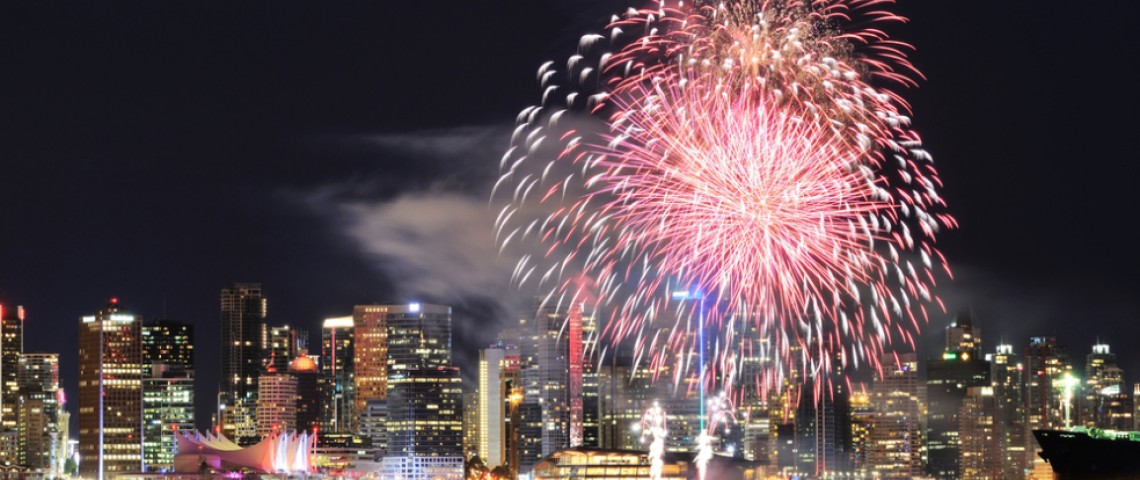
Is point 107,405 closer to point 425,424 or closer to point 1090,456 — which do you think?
point 425,424

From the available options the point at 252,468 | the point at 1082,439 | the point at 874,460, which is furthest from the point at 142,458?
the point at 1082,439

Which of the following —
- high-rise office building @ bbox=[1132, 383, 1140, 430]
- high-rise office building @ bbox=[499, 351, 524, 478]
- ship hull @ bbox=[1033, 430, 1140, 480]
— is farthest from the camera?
high-rise office building @ bbox=[1132, 383, 1140, 430]

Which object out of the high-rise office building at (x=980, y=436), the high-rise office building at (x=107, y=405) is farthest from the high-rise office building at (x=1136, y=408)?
the high-rise office building at (x=107, y=405)

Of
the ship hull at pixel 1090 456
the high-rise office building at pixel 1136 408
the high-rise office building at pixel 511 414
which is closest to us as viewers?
the ship hull at pixel 1090 456

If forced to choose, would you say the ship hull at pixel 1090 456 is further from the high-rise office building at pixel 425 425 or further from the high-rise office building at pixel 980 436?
the high-rise office building at pixel 980 436

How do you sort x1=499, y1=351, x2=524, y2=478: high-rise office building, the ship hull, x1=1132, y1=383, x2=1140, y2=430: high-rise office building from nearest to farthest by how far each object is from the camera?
1. the ship hull
2. x1=499, y1=351, x2=524, y2=478: high-rise office building
3. x1=1132, y1=383, x2=1140, y2=430: high-rise office building

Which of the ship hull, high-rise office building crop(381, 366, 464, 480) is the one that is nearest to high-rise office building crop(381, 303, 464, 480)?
high-rise office building crop(381, 366, 464, 480)

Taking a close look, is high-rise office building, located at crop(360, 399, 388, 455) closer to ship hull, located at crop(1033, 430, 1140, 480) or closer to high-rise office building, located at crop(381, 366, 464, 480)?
high-rise office building, located at crop(381, 366, 464, 480)
